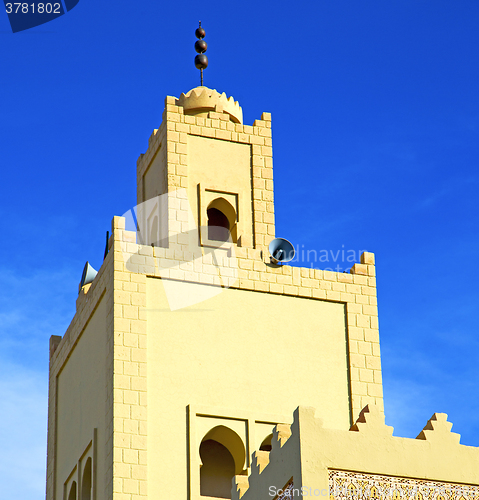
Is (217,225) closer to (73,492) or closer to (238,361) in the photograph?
(238,361)

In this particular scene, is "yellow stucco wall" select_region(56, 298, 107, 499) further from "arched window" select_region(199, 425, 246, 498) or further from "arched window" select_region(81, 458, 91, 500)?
"arched window" select_region(199, 425, 246, 498)

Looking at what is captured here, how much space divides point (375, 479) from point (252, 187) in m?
10.2

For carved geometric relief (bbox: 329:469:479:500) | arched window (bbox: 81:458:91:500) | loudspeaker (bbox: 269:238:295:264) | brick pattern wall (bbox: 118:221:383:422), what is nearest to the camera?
carved geometric relief (bbox: 329:469:479:500)

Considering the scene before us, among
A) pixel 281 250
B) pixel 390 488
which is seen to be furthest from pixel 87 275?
pixel 390 488

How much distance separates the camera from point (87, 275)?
72.2ft

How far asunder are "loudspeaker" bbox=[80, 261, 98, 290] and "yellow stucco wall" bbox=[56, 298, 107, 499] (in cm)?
132

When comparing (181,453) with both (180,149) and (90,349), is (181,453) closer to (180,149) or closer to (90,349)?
(90,349)

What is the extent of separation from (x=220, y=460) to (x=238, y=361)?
5.75ft

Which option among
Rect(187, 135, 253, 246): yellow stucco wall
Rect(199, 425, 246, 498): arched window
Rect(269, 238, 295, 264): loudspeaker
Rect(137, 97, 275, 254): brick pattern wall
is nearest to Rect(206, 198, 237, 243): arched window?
Rect(187, 135, 253, 246): yellow stucco wall

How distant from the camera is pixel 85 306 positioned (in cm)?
2097

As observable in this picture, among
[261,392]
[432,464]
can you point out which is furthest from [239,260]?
[432,464]

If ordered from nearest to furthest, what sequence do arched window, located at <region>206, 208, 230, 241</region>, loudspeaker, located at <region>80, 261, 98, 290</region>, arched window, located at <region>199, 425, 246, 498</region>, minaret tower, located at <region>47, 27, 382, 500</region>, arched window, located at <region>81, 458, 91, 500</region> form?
1. minaret tower, located at <region>47, 27, 382, 500</region>
2. arched window, located at <region>199, 425, 246, 498</region>
3. arched window, located at <region>81, 458, 91, 500</region>
4. arched window, located at <region>206, 208, 230, 241</region>
5. loudspeaker, located at <region>80, 261, 98, 290</region>
